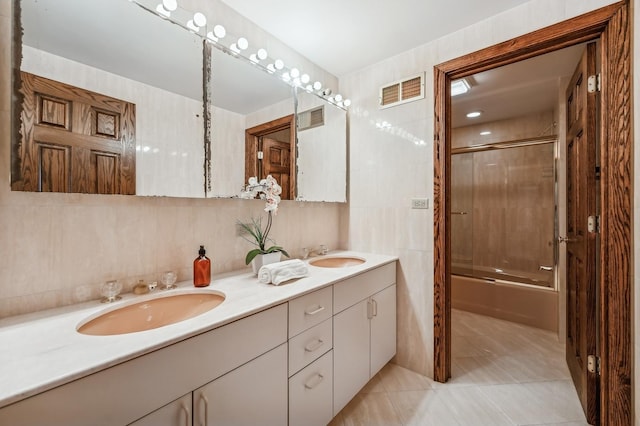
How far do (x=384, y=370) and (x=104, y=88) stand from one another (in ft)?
7.57

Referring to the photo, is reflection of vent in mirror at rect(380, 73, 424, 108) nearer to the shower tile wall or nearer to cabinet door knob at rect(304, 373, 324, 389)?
cabinet door knob at rect(304, 373, 324, 389)

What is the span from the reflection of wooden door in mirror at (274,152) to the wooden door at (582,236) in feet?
5.61

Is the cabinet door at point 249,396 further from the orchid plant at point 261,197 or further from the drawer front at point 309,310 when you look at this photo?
the orchid plant at point 261,197

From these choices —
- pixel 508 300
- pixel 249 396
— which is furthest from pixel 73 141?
pixel 508 300

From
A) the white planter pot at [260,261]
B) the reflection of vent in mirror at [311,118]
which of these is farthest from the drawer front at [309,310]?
the reflection of vent in mirror at [311,118]

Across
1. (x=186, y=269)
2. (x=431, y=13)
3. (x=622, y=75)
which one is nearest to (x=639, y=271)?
(x=622, y=75)

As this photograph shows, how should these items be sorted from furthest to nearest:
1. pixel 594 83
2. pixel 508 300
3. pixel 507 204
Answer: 1. pixel 507 204
2. pixel 508 300
3. pixel 594 83

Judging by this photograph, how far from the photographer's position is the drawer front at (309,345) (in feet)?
3.84

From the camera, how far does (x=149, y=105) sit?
3.99 ft

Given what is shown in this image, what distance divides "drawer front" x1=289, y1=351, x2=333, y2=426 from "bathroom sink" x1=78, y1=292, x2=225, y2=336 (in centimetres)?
51

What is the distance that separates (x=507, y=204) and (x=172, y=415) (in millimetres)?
3811

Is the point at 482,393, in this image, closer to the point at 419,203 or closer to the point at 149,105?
the point at 419,203

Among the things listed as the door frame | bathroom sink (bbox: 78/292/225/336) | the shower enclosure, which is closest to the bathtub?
the shower enclosure

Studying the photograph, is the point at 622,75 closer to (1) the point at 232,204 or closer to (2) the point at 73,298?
(1) the point at 232,204
